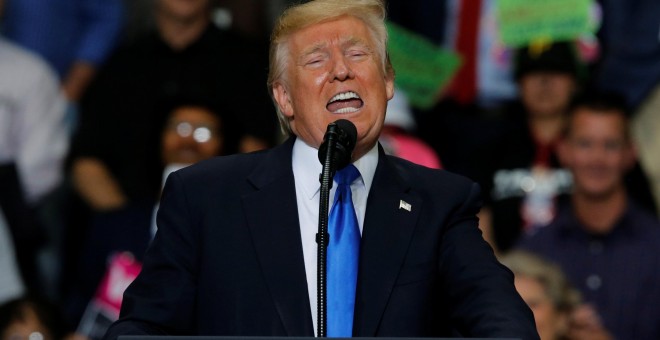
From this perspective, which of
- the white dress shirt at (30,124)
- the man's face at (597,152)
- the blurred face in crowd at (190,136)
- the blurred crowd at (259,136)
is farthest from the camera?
the white dress shirt at (30,124)

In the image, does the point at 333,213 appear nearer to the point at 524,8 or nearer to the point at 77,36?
the point at 524,8

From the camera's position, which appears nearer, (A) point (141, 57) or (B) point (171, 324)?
(B) point (171, 324)

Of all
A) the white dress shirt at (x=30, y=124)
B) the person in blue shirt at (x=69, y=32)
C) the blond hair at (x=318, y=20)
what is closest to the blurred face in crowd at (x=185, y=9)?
the person in blue shirt at (x=69, y=32)

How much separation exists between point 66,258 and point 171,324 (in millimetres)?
3801

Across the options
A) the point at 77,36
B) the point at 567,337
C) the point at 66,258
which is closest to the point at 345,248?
the point at 567,337

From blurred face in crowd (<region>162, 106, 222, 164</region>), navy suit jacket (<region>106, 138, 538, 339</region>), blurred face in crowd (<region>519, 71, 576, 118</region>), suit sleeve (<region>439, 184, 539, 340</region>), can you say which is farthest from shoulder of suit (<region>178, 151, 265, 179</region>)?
blurred face in crowd (<region>519, 71, 576, 118</region>)

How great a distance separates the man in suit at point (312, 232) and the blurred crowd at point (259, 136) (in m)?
2.53

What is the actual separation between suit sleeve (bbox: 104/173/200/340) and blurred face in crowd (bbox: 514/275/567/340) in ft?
8.87

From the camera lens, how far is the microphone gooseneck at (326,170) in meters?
2.74

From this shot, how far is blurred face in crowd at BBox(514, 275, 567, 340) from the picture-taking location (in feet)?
18.1

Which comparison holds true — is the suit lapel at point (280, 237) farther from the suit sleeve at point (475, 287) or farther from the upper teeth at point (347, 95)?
the suit sleeve at point (475, 287)

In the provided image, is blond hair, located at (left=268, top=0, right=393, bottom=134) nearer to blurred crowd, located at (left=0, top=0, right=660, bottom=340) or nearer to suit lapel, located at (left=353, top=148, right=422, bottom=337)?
suit lapel, located at (left=353, top=148, right=422, bottom=337)

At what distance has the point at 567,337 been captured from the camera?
18.6 feet

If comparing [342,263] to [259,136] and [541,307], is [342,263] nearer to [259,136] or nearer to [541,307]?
[541,307]
